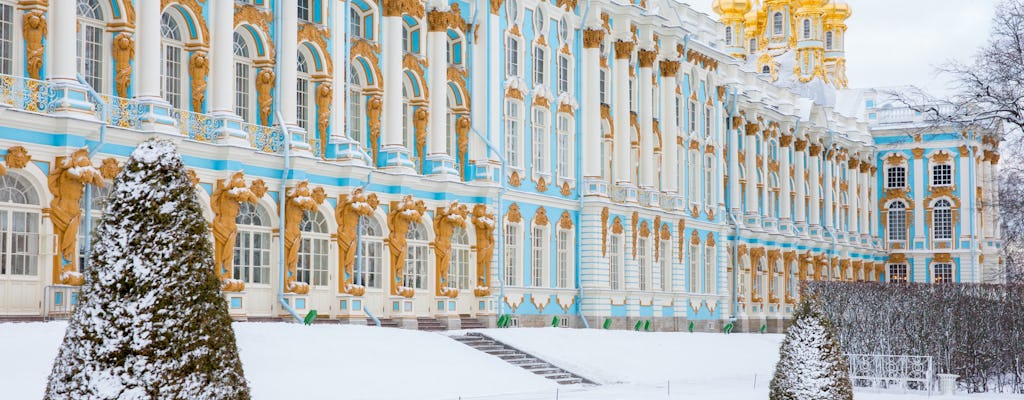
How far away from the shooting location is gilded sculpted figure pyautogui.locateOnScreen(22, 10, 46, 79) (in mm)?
24172

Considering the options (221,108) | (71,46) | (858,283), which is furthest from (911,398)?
(71,46)

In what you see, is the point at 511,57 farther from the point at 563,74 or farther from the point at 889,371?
the point at 889,371

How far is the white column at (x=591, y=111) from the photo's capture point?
42.8 metres

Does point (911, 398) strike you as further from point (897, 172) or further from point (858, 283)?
point (897, 172)

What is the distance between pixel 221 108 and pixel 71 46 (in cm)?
426

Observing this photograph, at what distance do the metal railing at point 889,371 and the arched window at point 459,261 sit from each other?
10367 millimetres

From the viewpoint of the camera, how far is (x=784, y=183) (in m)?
62.2

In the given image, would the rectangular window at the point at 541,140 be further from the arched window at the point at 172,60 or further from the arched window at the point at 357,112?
the arched window at the point at 172,60

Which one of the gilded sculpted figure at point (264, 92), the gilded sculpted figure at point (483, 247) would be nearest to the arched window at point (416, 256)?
the gilded sculpted figure at point (483, 247)

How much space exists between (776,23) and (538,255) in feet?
139

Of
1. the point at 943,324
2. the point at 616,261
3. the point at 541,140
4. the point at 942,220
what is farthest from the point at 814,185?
the point at 943,324

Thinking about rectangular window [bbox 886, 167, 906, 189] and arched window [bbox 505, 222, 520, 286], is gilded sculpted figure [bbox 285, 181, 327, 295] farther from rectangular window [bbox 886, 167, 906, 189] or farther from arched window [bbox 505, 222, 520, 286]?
rectangular window [bbox 886, 167, 906, 189]

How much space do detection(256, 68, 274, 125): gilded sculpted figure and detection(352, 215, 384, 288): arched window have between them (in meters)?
3.57

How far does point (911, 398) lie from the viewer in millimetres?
28828
